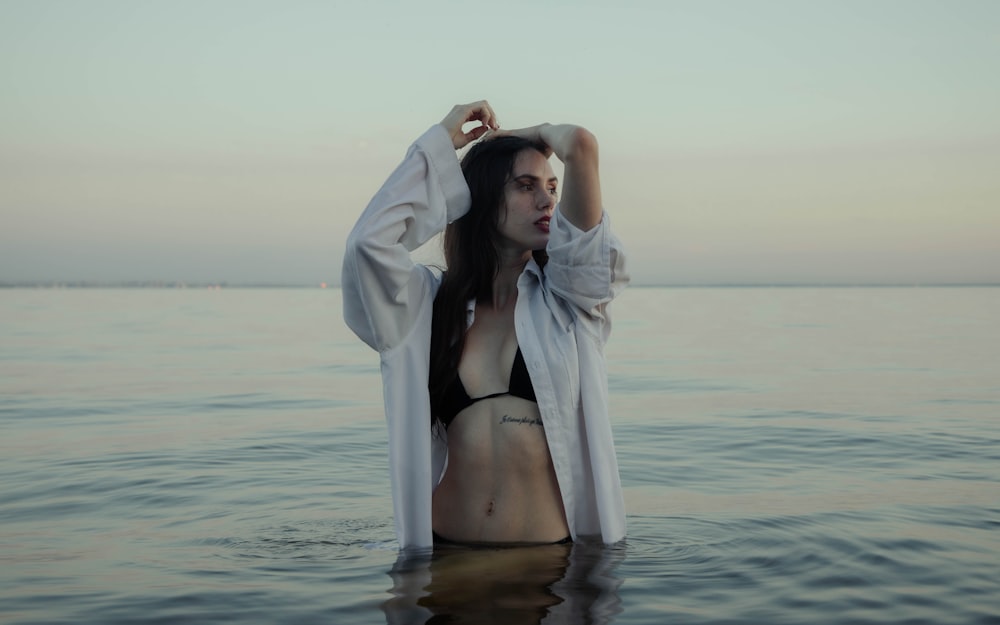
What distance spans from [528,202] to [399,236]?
546 mm

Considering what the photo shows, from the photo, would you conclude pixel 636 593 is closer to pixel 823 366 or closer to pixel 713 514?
pixel 713 514

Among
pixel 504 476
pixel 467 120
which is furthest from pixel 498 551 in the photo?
pixel 467 120

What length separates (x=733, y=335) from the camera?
26.4m

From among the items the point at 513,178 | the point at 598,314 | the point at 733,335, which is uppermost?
the point at 513,178

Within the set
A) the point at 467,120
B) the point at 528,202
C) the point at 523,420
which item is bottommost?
the point at 523,420

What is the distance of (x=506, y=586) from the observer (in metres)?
4.04

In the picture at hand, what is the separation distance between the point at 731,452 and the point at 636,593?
497 cm

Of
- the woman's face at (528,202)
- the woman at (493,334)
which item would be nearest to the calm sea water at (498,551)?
the woman at (493,334)

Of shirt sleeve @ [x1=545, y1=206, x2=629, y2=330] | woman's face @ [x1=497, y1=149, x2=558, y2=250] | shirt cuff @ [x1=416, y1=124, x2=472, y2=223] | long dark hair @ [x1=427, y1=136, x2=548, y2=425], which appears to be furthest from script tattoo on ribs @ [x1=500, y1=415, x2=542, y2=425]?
shirt cuff @ [x1=416, y1=124, x2=472, y2=223]

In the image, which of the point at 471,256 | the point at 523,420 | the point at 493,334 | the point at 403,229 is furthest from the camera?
the point at 471,256

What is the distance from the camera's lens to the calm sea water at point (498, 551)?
4.13m

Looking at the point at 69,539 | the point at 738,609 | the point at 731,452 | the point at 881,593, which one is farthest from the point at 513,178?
the point at 731,452

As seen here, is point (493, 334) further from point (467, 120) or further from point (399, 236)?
point (467, 120)

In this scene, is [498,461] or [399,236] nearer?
[399,236]
